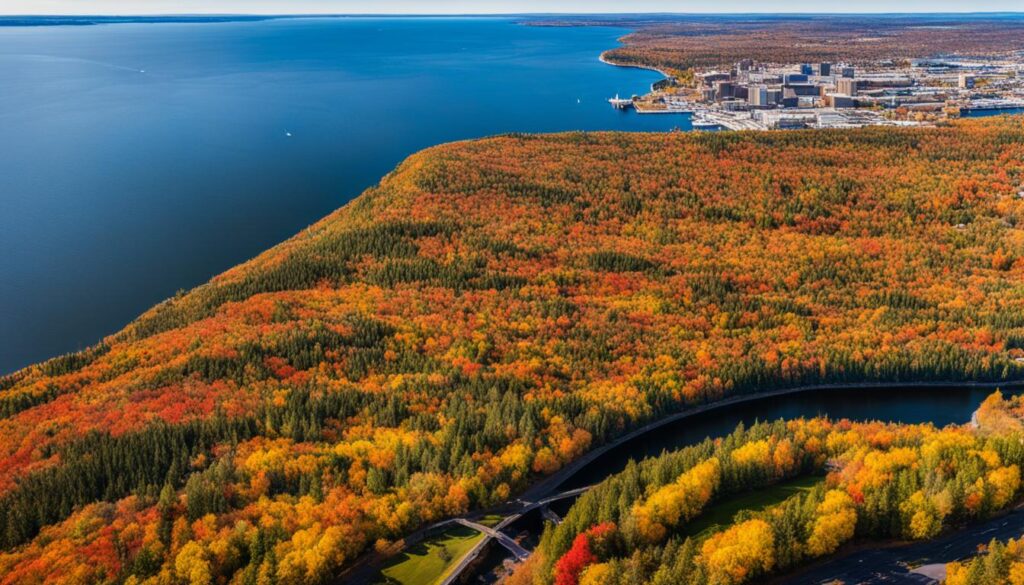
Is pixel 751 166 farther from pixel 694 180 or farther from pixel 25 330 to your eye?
pixel 25 330

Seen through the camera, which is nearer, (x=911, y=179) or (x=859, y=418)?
(x=859, y=418)

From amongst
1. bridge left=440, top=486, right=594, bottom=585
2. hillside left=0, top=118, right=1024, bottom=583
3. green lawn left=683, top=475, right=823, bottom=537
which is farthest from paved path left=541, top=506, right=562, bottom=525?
green lawn left=683, top=475, right=823, bottom=537

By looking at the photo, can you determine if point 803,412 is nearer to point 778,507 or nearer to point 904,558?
point 778,507

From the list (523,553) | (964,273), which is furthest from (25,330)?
(964,273)

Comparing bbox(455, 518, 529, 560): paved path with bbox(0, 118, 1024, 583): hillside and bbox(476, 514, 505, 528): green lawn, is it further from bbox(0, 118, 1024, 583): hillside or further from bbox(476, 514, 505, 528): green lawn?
bbox(0, 118, 1024, 583): hillside

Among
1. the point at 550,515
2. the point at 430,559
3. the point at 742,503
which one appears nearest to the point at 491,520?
the point at 550,515
